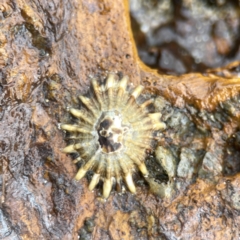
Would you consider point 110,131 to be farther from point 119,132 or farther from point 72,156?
point 72,156

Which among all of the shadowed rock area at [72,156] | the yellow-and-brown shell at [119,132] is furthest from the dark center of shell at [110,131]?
the shadowed rock area at [72,156]

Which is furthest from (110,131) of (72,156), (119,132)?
(72,156)

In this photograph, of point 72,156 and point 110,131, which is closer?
point 110,131

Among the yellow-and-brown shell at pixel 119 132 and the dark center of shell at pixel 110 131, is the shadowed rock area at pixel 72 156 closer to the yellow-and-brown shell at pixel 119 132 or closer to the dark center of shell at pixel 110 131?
the yellow-and-brown shell at pixel 119 132

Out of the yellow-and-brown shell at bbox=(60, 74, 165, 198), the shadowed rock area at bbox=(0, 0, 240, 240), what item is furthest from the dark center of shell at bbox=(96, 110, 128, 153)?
the shadowed rock area at bbox=(0, 0, 240, 240)

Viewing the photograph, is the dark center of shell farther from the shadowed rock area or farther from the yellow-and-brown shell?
the shadowed rock area
